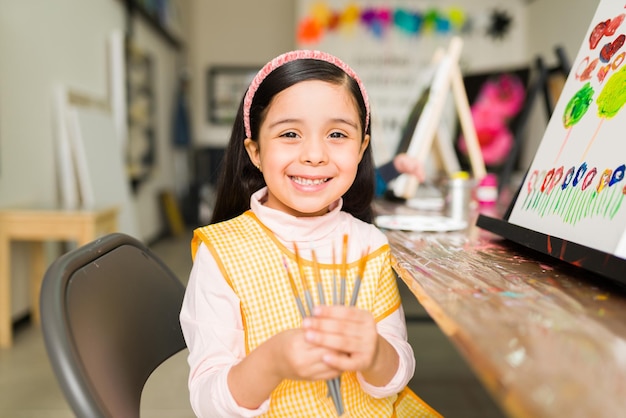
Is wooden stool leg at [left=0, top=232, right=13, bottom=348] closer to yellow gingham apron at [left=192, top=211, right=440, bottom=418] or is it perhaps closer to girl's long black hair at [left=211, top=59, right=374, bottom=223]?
girl's long black hair at [left=211, top=59, right=374, bottom=223]

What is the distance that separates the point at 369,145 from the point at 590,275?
46 cm

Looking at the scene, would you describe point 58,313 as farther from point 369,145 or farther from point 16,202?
point 16,202

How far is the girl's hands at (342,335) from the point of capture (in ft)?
1.81

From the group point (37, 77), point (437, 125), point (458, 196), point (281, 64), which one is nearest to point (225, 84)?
point (37, 77)

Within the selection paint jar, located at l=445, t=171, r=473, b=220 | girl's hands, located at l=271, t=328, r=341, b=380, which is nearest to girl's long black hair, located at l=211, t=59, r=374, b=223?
girl's hands, located at l=271, t=328, r=341, b=380

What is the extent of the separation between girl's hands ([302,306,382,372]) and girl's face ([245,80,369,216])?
1.13 ft

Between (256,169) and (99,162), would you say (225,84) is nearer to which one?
(99,162)

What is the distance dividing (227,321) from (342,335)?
0.29 metres

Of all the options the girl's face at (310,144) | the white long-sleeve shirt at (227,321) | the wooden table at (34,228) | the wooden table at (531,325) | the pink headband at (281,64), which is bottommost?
the wooden table at (34,228)

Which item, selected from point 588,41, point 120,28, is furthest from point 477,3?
point 588,41

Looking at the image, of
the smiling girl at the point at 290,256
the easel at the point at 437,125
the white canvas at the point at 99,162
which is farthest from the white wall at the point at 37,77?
the smiling girl at the point at 290,256

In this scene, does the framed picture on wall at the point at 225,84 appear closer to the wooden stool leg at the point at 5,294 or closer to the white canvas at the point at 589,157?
the wooden stool leg at the point at 5,294

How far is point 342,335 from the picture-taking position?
0.56 m

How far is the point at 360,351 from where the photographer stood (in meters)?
0.58
